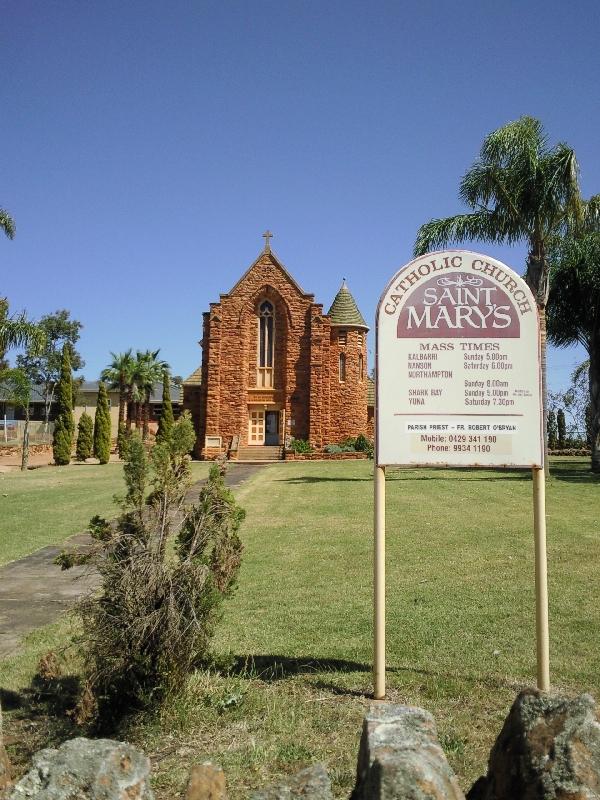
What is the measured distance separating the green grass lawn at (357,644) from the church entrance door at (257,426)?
97.9ft

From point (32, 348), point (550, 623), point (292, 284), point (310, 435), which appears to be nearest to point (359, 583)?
point (550, 623)

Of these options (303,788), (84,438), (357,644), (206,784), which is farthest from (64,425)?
(303,788)

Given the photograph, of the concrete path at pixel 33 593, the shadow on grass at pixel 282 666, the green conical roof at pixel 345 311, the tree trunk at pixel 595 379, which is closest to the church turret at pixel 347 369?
the green conical roof at pixel 345 311

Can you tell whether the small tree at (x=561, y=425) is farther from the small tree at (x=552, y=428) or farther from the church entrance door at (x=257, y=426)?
the church entrance door at (x=257, y=426)

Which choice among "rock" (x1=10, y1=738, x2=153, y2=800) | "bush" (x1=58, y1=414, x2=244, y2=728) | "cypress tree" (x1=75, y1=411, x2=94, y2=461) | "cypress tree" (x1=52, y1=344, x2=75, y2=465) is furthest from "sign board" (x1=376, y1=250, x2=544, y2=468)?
"cypress tree" (x1=75, y1=411, x2=94, y2=461)

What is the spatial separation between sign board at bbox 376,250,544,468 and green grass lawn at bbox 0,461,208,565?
7.44 meters

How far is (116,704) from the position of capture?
4.45 m

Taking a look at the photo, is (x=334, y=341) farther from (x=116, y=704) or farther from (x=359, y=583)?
(x=116, y=704)

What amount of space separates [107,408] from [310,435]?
11.8 m

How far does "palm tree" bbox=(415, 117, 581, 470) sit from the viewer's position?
74.4 ft

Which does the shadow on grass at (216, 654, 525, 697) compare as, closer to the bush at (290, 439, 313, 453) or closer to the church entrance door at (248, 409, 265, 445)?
the bush at (290, 439, 313, 453)

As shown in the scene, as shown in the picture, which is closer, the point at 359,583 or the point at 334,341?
the point at 359,583

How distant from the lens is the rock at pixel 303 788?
267cm

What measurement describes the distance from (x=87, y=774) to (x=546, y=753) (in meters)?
1.71
